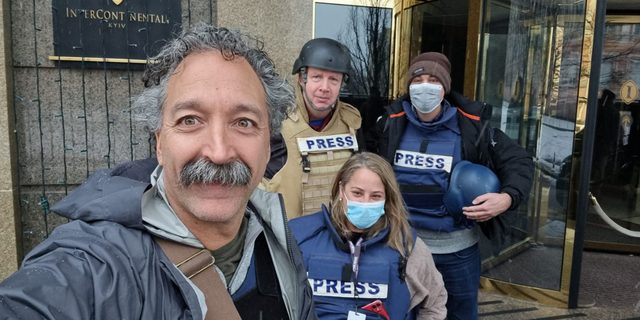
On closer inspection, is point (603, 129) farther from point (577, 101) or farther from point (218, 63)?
point (218, 63)

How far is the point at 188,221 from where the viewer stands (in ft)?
3.84

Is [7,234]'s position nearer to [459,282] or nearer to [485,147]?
[459,282]

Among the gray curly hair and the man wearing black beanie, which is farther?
the man wearing black beanie

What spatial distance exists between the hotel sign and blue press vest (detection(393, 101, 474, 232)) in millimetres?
2013

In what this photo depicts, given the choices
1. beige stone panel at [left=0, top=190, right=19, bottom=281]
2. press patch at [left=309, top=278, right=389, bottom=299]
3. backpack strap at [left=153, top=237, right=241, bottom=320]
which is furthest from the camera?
beige stone panel at [left=0, top=190, right=19, bottom=281]

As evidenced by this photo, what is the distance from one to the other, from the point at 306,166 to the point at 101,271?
2001 mm

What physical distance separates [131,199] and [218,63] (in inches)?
15.9

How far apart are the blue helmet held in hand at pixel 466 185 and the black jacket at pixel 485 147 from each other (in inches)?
4.6

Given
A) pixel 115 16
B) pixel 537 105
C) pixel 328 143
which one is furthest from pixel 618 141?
pixel 115 16

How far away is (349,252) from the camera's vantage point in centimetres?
244

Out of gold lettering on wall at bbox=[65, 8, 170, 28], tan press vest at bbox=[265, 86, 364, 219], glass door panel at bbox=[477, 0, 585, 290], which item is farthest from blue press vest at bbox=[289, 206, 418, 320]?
glass door panel at bbox=[477, 0, 585, 290]

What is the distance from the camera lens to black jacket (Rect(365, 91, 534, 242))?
2791mm

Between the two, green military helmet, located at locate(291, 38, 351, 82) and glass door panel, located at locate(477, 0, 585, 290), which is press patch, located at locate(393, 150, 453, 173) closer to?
green military helmet, located at locate(291, 38, 351, 82)

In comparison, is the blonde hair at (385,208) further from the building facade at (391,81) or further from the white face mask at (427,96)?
the building facade at (391,81)
